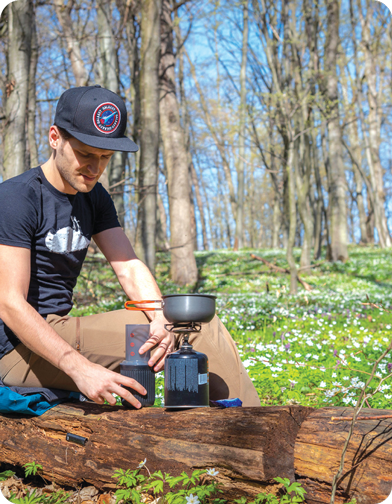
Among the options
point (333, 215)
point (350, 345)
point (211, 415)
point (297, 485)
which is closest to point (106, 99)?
point (211, 415)

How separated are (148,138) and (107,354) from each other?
238 inches

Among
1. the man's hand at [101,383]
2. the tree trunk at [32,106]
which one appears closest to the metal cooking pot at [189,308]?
the man's hand at [101,383]

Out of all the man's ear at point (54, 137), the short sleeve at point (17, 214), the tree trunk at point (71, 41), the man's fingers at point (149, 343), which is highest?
the tree trunk at point (71, 41)

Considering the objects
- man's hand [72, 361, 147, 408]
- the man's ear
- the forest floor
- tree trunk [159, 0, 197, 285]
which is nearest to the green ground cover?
the forest floor

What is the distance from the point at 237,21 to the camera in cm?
2306

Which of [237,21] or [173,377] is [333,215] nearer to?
[237,21]

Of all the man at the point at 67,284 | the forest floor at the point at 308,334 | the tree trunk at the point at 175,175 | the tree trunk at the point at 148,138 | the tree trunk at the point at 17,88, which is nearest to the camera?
the man at the point at 67,284

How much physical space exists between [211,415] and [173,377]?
28cm

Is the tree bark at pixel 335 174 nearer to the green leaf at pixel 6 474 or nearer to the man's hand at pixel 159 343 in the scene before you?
the man's hand at pixel 159 343

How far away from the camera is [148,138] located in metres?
8.27

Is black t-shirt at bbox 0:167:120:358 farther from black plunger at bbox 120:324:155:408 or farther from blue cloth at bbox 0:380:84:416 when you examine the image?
black plunger at bbox 120:324:155:408

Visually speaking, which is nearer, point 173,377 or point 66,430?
point 173,377

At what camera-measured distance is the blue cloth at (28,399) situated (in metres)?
2.58

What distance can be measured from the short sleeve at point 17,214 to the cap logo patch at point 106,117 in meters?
0.59
